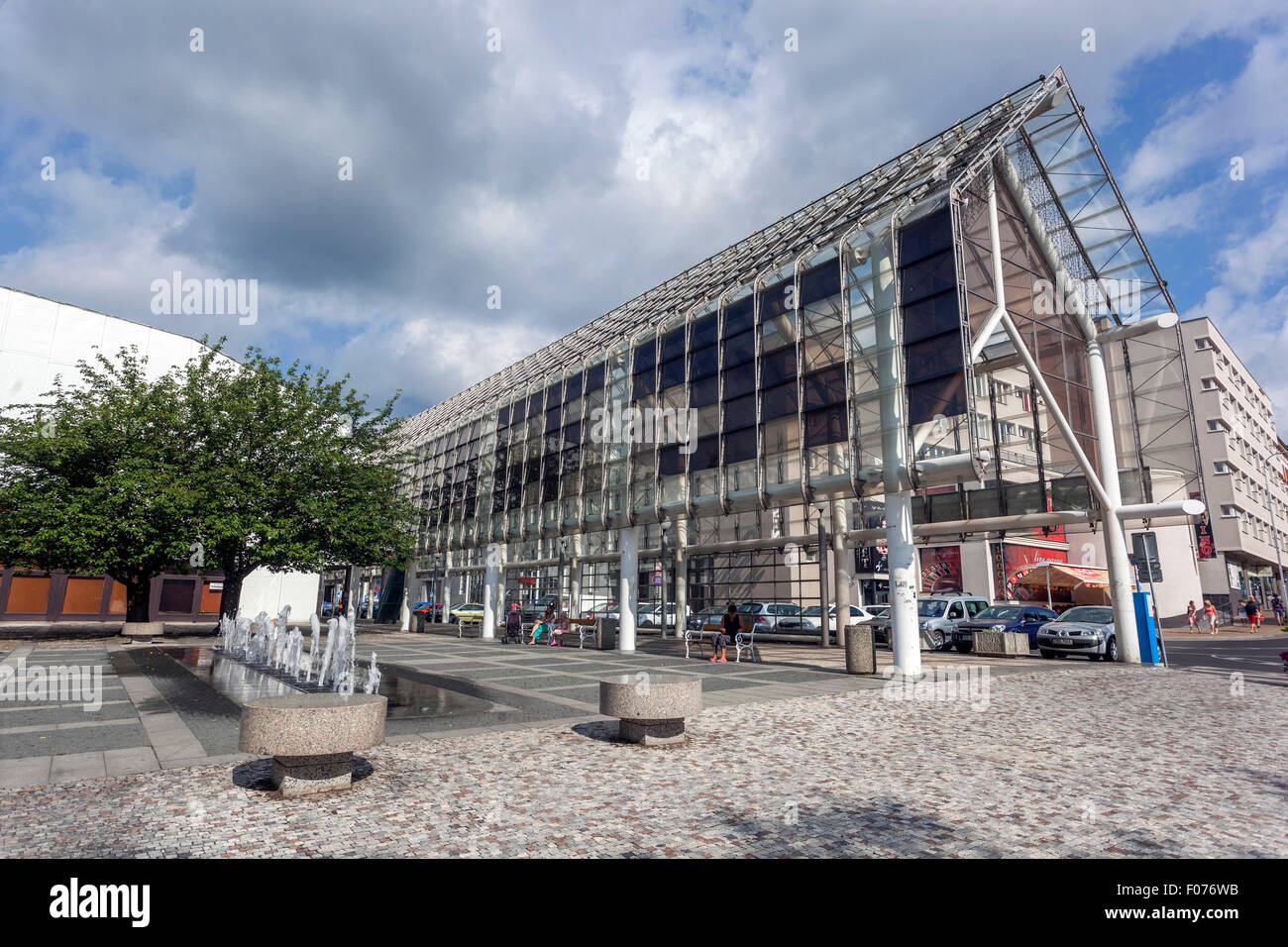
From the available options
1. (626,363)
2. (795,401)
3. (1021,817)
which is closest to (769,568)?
(626,363)

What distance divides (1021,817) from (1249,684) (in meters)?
14.2

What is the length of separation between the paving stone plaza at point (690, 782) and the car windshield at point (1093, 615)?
32.8ft

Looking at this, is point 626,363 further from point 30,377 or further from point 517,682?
point 30,377

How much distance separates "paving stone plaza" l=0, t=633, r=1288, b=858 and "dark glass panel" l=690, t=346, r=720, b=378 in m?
13.4

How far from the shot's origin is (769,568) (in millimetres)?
48062

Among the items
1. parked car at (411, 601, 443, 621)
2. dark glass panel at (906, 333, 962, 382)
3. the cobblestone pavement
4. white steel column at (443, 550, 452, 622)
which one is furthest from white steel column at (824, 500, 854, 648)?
parked car at (411, 601, 443, 621)

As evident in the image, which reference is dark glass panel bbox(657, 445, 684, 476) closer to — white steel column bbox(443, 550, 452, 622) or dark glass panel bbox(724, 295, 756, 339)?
dark glass panel bbox(724, 295, 756, 339)

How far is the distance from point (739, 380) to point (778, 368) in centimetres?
161

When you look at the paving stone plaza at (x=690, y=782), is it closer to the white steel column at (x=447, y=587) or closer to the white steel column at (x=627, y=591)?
the white steel column at (x=627, y=591)

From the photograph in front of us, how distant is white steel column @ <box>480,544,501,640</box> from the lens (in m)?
32.3

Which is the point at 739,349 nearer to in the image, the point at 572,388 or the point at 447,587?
the point at 572,388

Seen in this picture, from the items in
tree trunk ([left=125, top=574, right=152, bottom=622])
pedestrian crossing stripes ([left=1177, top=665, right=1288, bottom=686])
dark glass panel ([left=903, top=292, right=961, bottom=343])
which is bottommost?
pedestrian crossing stripes ([left=1177, top=665, right=1288, bottom=686])

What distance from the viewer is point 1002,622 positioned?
25.2 m

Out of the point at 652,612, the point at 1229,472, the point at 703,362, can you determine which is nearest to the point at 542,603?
the point at 652,612
